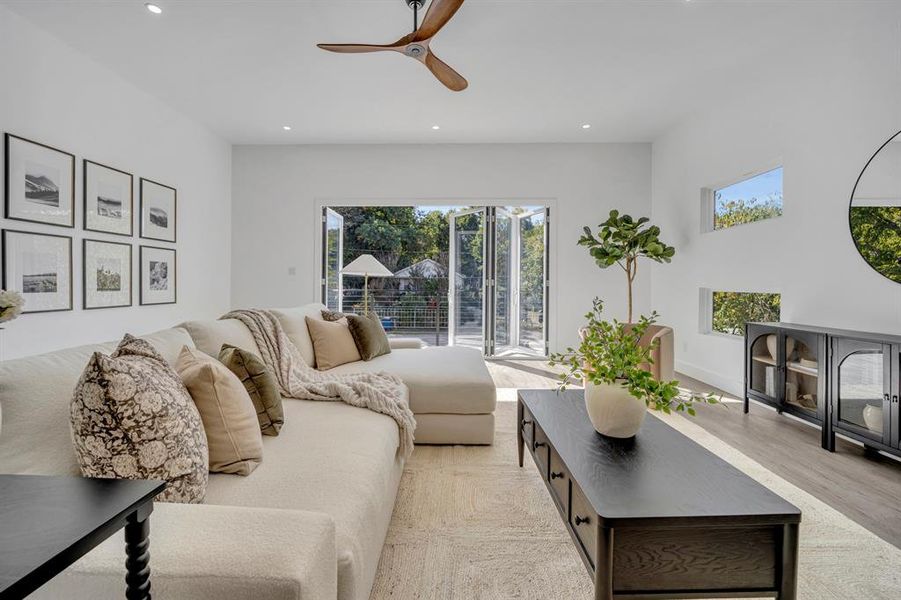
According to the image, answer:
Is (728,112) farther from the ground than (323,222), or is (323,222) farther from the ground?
(728,112)

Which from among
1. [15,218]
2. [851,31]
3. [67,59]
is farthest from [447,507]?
[67,59]

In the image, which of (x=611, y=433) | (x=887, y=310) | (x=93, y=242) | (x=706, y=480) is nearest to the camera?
(x=706, y=480)

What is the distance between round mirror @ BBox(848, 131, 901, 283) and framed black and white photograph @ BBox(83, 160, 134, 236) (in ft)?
18.4

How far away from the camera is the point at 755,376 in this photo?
11.1 ft

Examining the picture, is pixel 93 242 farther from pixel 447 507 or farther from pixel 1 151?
pixel 447 507

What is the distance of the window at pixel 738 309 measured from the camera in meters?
3.74

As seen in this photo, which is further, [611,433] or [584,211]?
[584,211]

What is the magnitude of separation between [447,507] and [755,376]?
2.76 m

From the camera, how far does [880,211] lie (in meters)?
2.72

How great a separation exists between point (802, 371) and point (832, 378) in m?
0.26

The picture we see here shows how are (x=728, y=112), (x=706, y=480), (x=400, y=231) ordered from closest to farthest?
(x=706, y=480)
(x=728, y=112)
(x=400, y=231)

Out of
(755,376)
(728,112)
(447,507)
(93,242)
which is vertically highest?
(728,112)

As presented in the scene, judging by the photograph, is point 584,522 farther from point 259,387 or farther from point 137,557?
point 259,387

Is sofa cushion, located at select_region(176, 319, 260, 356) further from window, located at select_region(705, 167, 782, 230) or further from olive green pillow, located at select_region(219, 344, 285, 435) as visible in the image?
window, located at select_region(705, 167, 782, 230)
